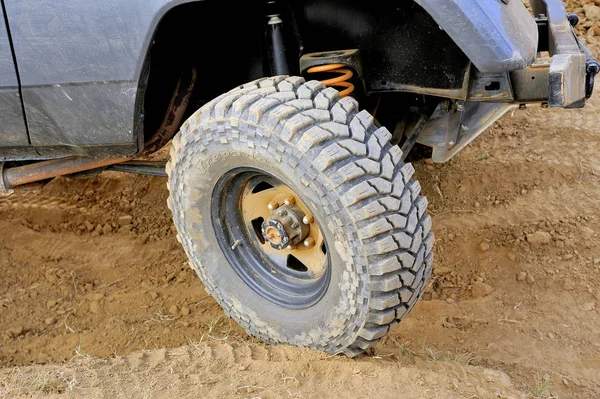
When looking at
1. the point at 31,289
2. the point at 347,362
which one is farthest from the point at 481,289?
the point at 31,289

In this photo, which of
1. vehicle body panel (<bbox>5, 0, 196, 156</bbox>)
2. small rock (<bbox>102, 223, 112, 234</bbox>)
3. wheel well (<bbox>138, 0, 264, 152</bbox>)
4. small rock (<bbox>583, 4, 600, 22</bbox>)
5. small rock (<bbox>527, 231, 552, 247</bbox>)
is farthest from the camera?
small rock (<bbox>583, 4, 600, 22</bbox>)

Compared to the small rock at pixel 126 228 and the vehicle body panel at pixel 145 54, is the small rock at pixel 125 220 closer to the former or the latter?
the small rock at pixel 126 228

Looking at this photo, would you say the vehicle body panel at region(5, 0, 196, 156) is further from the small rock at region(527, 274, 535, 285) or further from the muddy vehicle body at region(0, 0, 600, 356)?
the small rock at region(527, 274, 535, 285)

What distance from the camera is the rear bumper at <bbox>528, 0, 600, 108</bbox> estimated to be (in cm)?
261

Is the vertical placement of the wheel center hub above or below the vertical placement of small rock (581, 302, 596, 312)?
above

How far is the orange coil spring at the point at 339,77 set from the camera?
9.96 ft

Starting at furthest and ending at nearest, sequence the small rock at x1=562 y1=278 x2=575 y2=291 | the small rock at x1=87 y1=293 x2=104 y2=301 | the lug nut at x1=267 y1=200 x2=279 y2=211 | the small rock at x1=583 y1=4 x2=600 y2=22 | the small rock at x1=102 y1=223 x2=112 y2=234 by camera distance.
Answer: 1. the small rock at x1=583 y1=4 x2=600 y2=22
2. the small rock at x1=102 y1=223 x2=112 y2=234
3. the small rock at x1=87 y1=293 x2=104 y2=301
4. the small rock at x1=562 y1=278 x2=575 y2=291
5. the lug nut at x1=267 y1=200 x2=279 y2=211

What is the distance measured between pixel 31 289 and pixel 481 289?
2.78 m

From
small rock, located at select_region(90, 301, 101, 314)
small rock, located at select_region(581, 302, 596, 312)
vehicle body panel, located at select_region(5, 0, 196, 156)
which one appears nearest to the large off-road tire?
vehicle body panel, located at select_region(5, 0, 196, 156)

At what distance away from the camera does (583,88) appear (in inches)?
107

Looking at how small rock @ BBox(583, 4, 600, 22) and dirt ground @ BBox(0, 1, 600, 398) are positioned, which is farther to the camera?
small rock @ BBox(583, 4, 600, 22)

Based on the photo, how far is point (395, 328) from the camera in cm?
365

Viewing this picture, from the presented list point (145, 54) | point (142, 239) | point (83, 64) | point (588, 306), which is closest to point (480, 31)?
point (145, 54)

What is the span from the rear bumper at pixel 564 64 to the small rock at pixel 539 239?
4.66 ft
